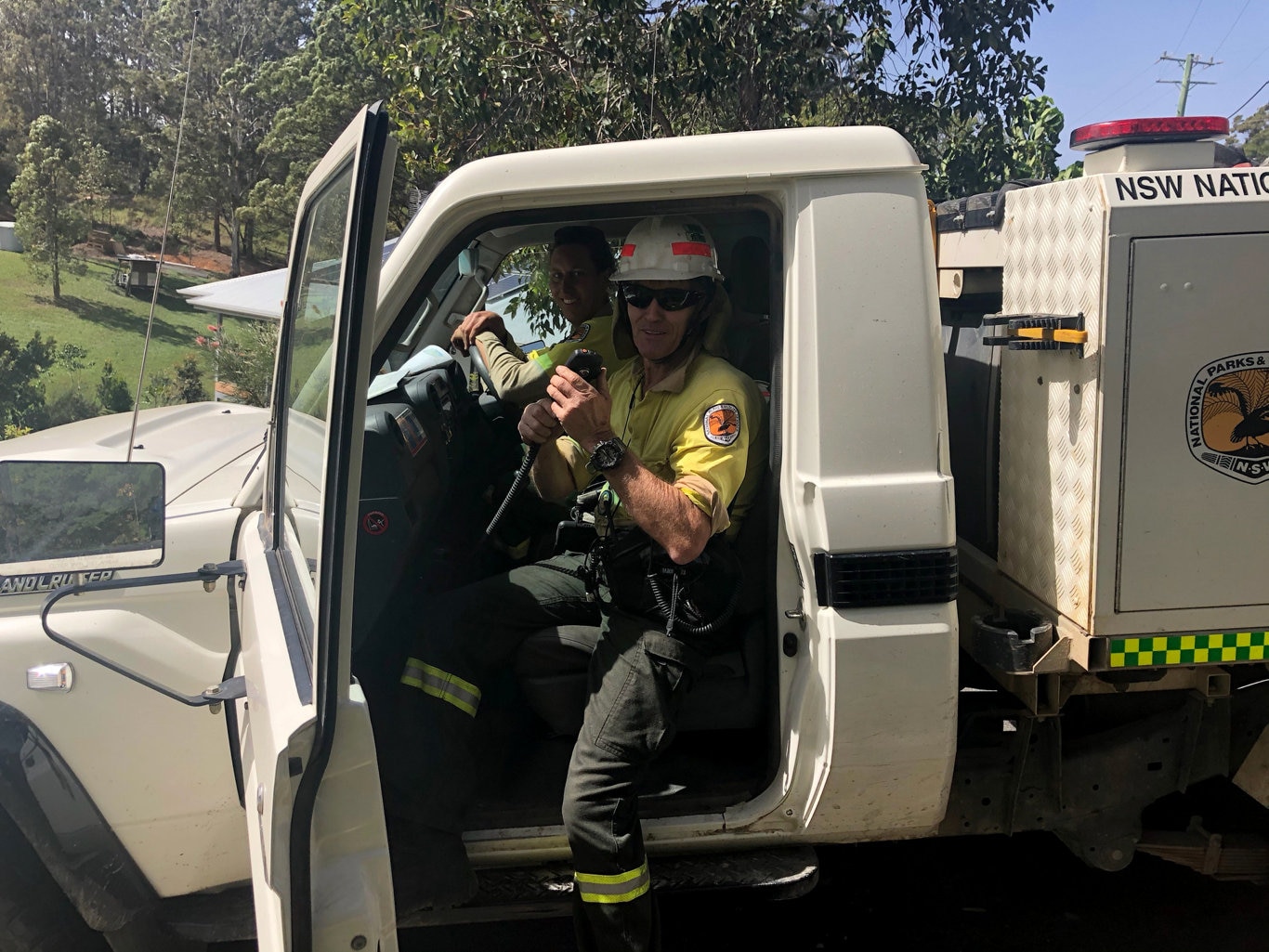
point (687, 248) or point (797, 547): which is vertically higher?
point (687, 248)

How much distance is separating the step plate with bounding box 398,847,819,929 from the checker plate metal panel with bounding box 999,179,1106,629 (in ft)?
2.90

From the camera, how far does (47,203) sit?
17203 millimetres

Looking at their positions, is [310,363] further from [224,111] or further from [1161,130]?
[224,111]

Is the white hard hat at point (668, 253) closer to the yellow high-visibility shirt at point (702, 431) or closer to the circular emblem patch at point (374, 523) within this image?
the yellow high-visibility shirt at point (702, 431)

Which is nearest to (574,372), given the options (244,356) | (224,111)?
(244,356)

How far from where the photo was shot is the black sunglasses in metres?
2.37

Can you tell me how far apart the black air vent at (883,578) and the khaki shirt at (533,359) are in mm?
1018

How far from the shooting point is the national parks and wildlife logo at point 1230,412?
6.80ft

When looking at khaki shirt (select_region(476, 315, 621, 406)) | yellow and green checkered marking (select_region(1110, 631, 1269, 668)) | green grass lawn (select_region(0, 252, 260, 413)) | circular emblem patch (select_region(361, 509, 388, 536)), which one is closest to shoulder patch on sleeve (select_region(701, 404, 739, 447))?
khaki shirt (select_region(476, 315, 621, 406))

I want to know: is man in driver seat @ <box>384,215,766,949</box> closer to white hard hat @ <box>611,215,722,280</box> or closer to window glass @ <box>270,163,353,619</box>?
white hard hat @ <box>611,215,722,280</box>

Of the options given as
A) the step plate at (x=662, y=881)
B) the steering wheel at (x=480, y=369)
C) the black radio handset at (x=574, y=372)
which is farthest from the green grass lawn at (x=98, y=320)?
the step plate at (x=662, y=881)

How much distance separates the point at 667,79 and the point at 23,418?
34.4 ft

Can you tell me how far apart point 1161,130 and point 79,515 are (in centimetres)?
249

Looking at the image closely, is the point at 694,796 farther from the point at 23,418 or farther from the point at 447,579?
the point at 23,418
